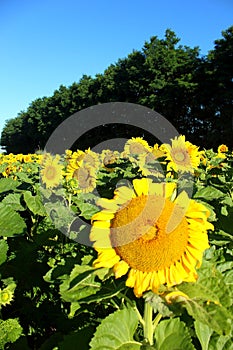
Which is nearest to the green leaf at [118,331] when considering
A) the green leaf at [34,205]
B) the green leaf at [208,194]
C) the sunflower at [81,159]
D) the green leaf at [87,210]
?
the green leaf at [87,210]

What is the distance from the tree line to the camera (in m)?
32.8

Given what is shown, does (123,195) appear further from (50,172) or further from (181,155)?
(50,172)

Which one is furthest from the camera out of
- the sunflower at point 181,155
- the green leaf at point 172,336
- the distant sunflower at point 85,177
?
the distant sunflower at point 85,177

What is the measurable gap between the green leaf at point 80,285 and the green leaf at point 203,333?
A: 1.25ft

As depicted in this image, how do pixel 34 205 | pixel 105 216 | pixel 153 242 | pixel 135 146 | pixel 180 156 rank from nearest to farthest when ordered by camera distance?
pixel 153 242
pixel 105 216
pixel 34 205
pixel 180 156
pixel 135 146

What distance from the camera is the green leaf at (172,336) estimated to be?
112 centimetres

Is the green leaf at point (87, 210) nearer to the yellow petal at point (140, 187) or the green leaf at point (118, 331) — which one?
the yellow petal at point (140, 187)

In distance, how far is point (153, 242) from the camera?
1125 mm

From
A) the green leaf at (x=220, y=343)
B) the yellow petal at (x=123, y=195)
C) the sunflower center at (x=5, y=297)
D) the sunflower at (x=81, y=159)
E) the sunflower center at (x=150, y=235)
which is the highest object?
the sunflower at (x=81, y=159)

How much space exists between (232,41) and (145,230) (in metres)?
33.9

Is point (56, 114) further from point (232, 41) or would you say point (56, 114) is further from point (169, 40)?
point (232, 41)

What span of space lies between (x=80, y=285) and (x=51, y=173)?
385 centimetres

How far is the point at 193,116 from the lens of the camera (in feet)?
124

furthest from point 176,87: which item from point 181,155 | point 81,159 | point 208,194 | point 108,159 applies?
point 208,194
